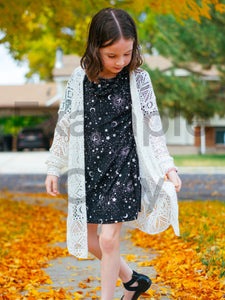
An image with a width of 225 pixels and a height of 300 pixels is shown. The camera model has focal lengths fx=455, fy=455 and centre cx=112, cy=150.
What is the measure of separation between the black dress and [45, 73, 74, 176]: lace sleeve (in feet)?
0.45

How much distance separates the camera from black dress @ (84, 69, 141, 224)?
2486mm

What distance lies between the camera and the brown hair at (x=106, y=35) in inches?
96.1

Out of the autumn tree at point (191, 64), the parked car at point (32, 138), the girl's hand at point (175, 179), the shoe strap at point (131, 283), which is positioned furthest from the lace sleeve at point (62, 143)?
the parked car at point (32, 138)

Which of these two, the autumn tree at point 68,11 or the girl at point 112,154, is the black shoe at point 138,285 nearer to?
the girl at point 112,154

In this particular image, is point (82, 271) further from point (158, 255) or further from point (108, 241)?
point (108, 241)

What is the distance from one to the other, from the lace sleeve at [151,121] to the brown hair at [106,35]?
0.11 m

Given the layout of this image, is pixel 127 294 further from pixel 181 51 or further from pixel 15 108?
pixel 15 108

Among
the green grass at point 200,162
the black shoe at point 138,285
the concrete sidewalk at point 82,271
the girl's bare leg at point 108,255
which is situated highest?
the girl's bare leg at point 108,255

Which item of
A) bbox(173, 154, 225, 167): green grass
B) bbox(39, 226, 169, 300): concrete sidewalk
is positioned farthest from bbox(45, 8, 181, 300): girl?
bbox(173, 154, 225, 167): green grass

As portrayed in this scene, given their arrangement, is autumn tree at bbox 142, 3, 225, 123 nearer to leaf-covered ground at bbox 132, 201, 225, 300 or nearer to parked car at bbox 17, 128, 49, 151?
parked car at bbox 17, 128, 49, 151

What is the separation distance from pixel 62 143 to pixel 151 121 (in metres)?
0.54

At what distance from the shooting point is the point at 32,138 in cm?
2394

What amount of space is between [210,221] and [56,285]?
2049mm

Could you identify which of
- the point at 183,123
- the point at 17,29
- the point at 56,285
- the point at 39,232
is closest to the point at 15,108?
the point at 183,123
